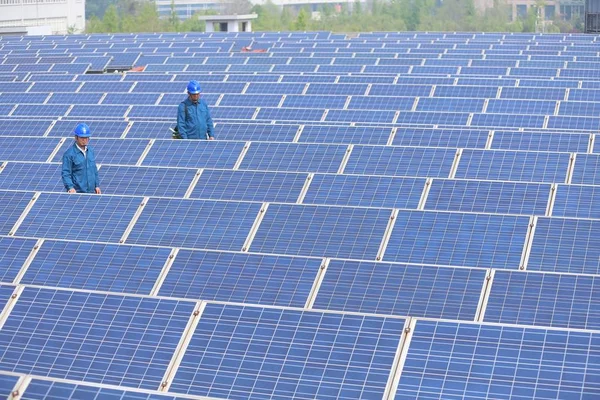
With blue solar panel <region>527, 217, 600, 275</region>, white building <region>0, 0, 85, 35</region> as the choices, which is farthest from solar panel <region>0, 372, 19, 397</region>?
white building <region>0, 0, 85, 35</region>

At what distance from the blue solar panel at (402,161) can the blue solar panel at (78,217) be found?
4.35 metres

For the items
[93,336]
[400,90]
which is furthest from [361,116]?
[93,336]

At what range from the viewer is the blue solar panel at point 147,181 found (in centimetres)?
1709

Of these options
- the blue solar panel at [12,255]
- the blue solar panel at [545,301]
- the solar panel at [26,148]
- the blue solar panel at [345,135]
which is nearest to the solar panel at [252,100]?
the blue solar panel at [345,135]

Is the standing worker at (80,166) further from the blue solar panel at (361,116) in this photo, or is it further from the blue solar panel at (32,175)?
the blue solar panel at (361,116)

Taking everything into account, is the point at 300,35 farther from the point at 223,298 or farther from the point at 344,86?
the point at 223,298

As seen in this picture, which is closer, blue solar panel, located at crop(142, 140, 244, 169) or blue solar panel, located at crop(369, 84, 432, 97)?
blue solar panel, located at crop(142, 140, 244, 169)

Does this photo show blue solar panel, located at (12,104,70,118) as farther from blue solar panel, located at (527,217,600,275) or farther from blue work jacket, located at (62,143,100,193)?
blue solar panel, located at (527,217,600,275)

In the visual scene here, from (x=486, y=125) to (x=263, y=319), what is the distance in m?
16.6

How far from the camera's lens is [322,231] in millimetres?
13969

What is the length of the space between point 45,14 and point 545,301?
3562 inches

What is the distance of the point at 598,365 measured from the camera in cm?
959

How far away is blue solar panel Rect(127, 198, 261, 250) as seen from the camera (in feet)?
46.5

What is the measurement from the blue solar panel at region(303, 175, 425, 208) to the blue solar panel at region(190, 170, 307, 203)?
30 cm
